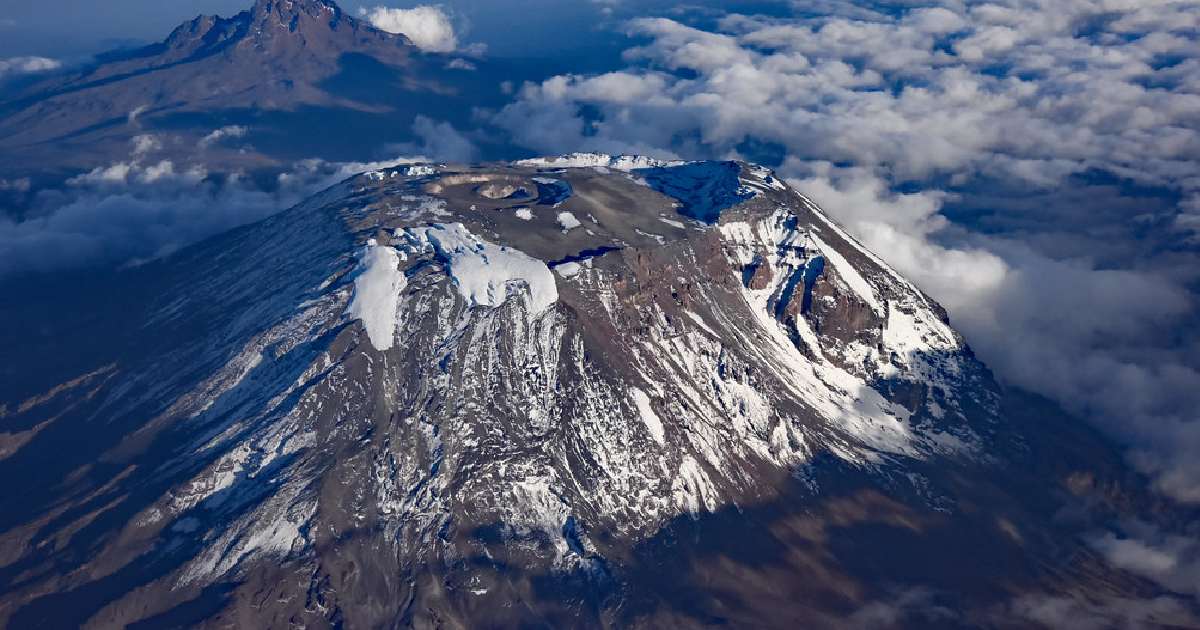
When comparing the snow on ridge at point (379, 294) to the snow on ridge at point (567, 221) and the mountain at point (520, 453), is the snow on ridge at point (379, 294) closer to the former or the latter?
the mountain at point (520, 453)

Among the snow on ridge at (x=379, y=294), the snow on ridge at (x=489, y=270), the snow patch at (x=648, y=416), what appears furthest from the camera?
the snow on ridge at (x=489, y=270)

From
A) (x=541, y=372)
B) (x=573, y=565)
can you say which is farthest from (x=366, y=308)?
(x=573, y=565)

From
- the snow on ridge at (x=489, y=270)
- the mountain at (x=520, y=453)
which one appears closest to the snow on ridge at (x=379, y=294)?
the mountain at (x=520, y=453)

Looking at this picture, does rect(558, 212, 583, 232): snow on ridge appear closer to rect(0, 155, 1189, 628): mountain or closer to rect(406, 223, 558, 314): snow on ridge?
rect(0, 155, 1189, 628): mountain

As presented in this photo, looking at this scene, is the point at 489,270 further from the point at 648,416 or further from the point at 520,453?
the point at 648,416

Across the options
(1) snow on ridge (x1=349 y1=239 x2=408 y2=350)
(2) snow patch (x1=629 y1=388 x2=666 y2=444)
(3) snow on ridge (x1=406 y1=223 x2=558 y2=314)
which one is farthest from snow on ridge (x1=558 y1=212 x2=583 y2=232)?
(2) snow patch (x1=629 y1=388 x2=666 y2=444)

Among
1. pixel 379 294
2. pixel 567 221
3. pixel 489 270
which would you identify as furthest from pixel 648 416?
pixel 379 294
